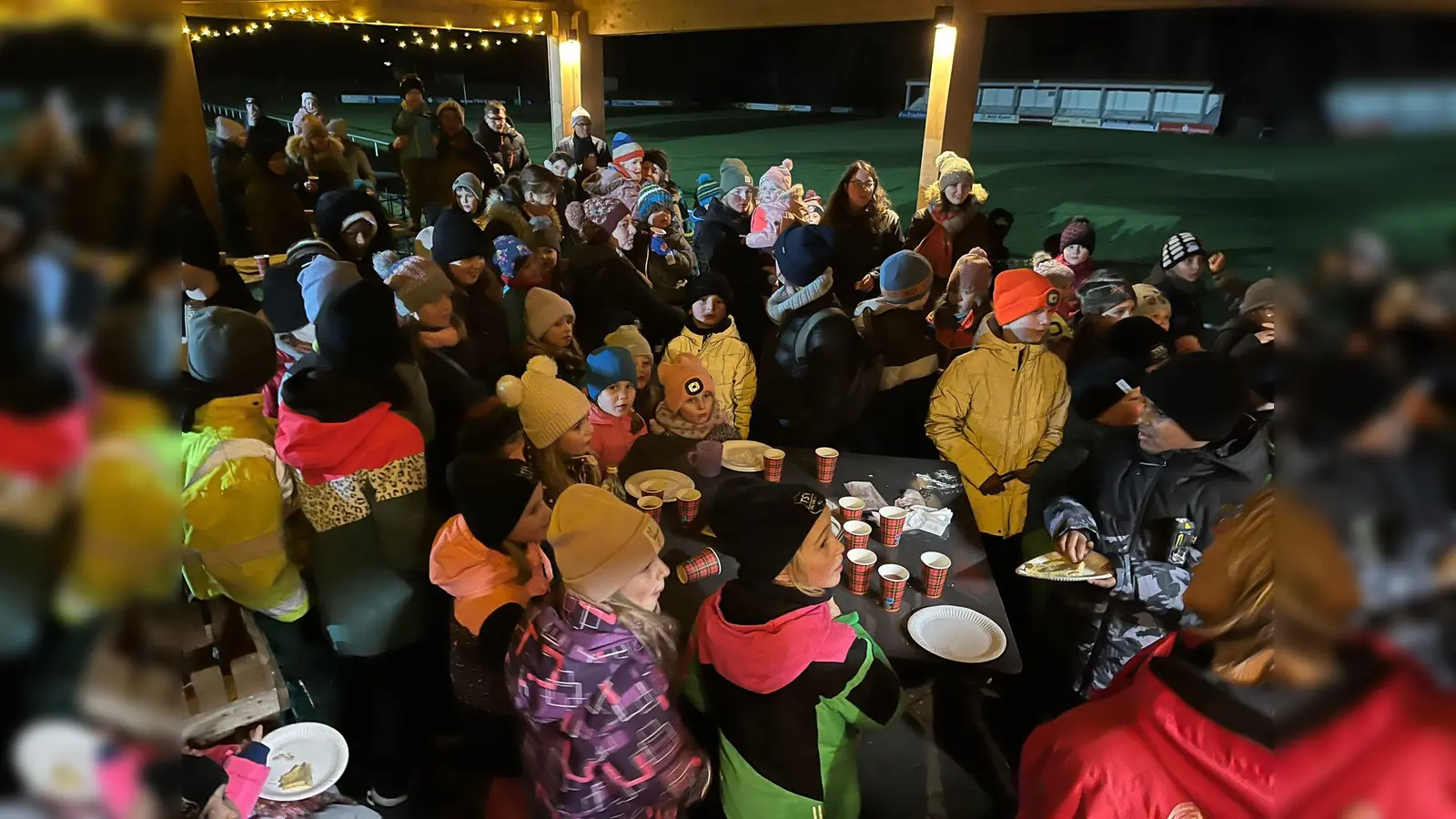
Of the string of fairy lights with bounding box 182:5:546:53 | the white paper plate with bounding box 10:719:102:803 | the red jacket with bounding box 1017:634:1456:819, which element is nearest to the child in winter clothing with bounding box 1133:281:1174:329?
the red jacket with bounding box 1017:634:1456:819

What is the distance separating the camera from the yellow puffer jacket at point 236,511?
2.20m

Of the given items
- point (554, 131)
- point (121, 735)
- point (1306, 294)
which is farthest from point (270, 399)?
point (554, 131)

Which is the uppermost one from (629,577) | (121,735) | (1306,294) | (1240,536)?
(1306,294)

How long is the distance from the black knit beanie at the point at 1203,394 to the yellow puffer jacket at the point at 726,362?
1.75 meters

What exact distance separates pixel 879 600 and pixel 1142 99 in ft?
28.5

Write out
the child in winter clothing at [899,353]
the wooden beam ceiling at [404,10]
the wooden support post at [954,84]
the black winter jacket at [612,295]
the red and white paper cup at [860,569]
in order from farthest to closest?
the wooden beam ceiling at [404,10] → the wooden support post at [954,84] → the black winter jacket at [612,295] → the child in winter clothing at [899,353] → the red and white paper cup at [860,569]

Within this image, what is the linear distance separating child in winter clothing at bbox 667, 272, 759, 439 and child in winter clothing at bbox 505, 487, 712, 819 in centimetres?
158

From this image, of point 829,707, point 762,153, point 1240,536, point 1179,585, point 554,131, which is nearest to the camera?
point 1240,536

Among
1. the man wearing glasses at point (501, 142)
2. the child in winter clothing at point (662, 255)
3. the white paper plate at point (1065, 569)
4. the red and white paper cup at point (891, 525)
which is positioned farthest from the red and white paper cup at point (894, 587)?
the man wearing glasses at point (501, 142)

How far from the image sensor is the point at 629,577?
188 centimetres

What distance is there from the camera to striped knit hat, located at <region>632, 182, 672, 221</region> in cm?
523

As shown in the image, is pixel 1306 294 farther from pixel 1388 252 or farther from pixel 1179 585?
pixel 1179 585

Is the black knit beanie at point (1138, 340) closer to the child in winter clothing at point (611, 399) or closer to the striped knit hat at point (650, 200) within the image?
the child in winter clothing at point (611, 399)

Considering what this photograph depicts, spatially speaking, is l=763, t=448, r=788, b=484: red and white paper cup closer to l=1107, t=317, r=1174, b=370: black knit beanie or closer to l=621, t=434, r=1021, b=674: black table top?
l=621, t=434, r=1021, b=674: black table top
